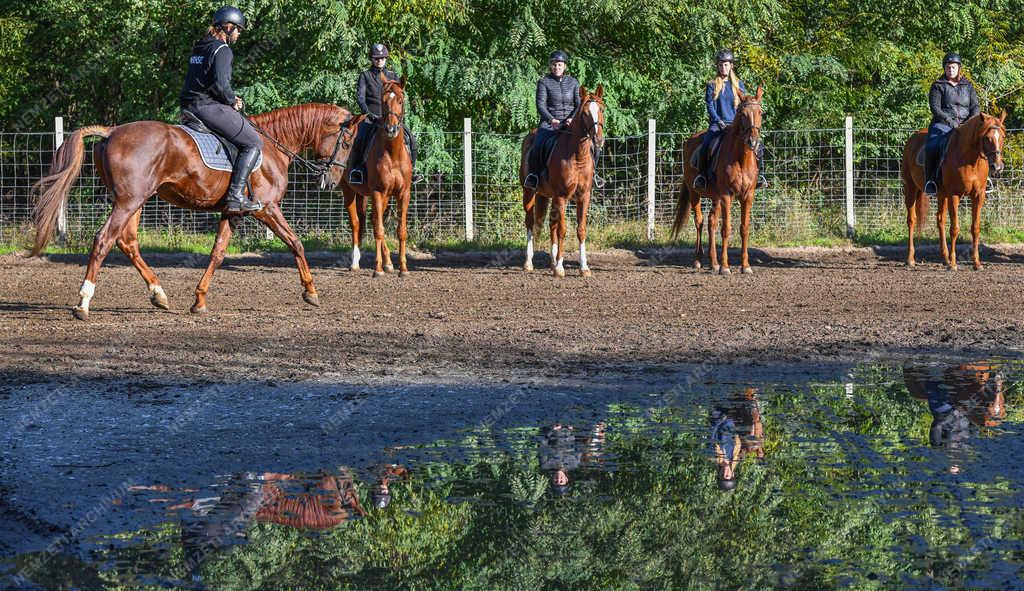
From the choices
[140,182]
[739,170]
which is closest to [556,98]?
[739,170]

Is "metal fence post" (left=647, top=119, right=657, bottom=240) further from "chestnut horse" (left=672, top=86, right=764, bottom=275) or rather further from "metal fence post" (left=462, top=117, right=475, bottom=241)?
"chestnut horse" (left=672, top=86, right=764, bottom=275)

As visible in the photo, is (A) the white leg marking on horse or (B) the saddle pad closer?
(A) the white leg marking on horse

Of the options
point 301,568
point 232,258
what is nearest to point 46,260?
point 232,258

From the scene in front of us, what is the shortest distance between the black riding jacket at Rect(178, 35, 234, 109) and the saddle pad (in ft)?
1.00

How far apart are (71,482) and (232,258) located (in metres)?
13.6

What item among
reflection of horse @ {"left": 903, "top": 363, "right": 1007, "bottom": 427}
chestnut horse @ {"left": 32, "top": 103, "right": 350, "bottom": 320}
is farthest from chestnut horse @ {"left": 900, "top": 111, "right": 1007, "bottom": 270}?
chestnut horse @ {"left": 32, "top": 103, "right": 350, "bottom": 320}

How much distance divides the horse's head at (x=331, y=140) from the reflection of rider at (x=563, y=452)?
→ 25.2 feet

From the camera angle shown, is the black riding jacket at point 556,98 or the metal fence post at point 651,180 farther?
the metal fence post at point 651,180

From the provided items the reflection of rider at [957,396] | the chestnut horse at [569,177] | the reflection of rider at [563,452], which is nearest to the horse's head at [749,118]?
the chestnut horse at [569,177]

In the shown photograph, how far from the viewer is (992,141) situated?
53.6 ft

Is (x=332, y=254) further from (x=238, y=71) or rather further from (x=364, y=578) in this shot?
(x=364, y=578)

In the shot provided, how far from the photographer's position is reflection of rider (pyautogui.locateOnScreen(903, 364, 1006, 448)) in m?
6.81

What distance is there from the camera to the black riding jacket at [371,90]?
16578 millimetres

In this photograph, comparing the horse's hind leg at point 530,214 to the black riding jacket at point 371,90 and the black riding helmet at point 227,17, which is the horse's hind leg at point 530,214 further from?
the black riding helmet at point 227,17
